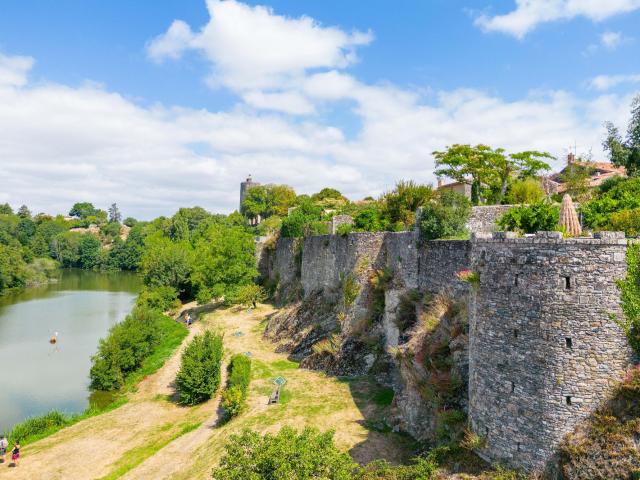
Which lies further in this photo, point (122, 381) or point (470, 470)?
point (122, 381)

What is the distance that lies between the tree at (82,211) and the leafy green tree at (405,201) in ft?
567

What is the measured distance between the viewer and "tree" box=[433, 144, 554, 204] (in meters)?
32.7

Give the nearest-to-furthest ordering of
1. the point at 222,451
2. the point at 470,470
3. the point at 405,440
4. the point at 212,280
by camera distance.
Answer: the point at 470,470 → the point at 405,440 → the point at 222,451 → the point at 212,280

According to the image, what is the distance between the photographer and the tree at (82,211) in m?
172

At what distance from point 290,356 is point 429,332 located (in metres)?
12.7

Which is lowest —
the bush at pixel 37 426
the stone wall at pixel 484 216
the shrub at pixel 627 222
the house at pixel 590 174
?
the bush at pixel 37 426

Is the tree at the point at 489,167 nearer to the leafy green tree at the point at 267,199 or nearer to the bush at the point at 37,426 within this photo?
the bush at the point at 37,426

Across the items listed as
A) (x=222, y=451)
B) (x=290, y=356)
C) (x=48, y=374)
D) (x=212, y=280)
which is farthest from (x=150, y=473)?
(x=212, y=280)

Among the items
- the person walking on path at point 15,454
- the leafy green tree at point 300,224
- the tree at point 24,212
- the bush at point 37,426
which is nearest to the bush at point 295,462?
the person walking on path at point 15,454

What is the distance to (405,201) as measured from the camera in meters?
26.4

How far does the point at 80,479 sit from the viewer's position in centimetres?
1588

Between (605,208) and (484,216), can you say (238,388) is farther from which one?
(605,208)

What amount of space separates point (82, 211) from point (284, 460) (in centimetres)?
18837

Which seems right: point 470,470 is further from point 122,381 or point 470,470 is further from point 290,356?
point 122,381
